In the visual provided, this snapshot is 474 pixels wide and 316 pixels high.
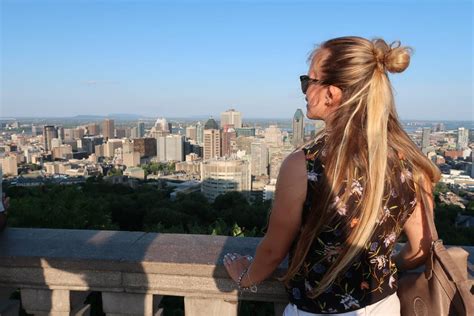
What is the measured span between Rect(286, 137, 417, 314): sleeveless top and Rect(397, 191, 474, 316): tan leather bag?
10 cm

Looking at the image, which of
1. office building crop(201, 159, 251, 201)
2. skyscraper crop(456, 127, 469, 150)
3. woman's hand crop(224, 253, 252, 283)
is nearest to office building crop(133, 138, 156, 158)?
office building crop(201, 159, 251, 201)

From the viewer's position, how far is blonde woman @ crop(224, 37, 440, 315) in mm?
1161

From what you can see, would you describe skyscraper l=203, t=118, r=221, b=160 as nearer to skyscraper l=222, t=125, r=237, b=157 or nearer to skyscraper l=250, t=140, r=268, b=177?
skyscraper l=222, t=125, r=237, b=157

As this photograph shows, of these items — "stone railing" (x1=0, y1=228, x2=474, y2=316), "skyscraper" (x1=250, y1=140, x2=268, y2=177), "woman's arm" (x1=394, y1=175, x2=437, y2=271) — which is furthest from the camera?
"skyscraper" (x1=250, y1=140, x2=268, y2=177)

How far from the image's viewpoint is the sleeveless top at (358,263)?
1.24m

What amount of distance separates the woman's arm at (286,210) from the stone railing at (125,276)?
0.39m

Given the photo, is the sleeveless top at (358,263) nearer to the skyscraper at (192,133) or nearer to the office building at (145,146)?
the office building at (145,146)

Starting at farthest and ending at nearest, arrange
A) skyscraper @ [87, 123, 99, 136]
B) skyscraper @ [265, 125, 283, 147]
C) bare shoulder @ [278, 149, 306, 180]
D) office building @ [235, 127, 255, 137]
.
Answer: skyscraper @ [87, 123, 99, 136]
office building @ [235, 127, 255, 137]
skyscraper @ [265, 125, 283, 147]
bare shoulder @ [278, 149, 306, 180]

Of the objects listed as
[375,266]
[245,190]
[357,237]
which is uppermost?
[357,237]

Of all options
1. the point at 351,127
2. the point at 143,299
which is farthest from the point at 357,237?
the point at 143,299

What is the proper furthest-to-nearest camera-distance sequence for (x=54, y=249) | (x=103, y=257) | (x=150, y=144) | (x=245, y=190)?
(x=150, y=144), (x=245, y=190), (x=54, y=249), (x=103, y=257)

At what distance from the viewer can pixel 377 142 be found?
3.87 feet

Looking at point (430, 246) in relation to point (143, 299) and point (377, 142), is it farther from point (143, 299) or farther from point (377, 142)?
point (143, 299)

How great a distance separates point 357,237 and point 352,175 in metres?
0.18
